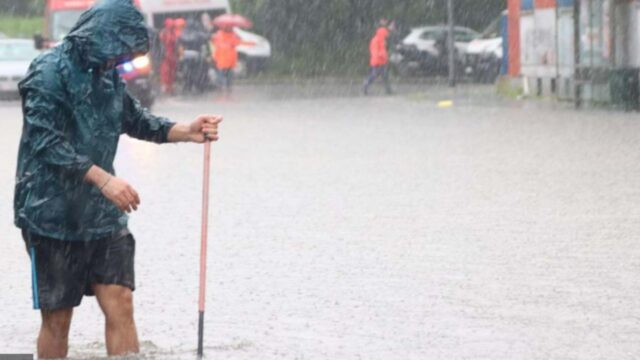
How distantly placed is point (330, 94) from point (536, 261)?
31509mm

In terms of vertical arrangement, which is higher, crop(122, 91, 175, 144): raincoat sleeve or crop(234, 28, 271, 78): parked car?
crop(234, 28, 271, 78): parked car

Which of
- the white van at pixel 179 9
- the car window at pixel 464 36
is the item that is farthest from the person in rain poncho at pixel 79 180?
the car window at pixel 464 36

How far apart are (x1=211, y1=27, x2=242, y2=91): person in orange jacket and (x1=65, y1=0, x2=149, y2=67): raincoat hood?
35.4 m

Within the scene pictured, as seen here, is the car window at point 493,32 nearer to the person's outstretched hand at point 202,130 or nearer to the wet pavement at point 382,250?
the wet pavement at point 382,250

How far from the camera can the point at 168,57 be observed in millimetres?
42281

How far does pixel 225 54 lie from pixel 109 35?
118ft

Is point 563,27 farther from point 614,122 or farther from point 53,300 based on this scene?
point 53,300

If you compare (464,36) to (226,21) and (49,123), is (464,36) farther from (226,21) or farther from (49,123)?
(49,123)

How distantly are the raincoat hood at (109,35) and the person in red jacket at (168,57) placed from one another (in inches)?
1387

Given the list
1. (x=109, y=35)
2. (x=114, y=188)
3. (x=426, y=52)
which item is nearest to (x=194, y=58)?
(x=426, y=52)

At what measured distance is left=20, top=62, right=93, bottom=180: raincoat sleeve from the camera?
663 centimetres

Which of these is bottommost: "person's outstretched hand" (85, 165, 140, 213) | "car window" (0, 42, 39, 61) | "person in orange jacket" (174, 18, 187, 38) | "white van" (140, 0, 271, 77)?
"person's outstretched hand" (85, 165, 140, 213)

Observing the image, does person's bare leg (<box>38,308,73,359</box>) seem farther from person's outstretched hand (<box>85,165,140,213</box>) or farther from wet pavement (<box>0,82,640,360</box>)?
wet pavement (<box>0,82,640,360</box>)

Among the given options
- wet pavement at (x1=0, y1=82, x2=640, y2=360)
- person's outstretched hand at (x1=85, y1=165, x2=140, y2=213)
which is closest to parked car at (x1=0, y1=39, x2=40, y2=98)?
wet pavement at (x1=0, y1=82, x2=640, y2=360)
